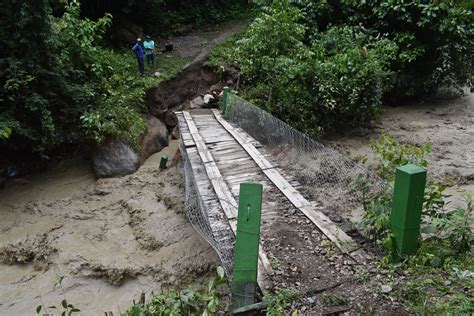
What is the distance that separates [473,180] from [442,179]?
57 cm

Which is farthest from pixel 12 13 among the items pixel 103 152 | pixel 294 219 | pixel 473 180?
pixel 473 180

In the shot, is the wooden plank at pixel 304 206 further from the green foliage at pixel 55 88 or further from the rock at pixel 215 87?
the rock at pixel 215 87

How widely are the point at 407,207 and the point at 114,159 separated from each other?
733 cm

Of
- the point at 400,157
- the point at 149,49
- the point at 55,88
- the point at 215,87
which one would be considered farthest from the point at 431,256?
the point at 149,49

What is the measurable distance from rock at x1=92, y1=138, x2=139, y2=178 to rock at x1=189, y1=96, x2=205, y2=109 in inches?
135

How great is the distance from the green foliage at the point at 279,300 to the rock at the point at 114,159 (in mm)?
6576

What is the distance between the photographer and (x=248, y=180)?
5.63 meters

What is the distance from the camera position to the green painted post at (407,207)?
2987mm

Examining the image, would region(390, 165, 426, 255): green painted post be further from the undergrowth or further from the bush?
the bush

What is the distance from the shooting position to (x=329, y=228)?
4031 millimetres

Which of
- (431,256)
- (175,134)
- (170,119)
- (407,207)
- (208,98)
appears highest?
(208,98)

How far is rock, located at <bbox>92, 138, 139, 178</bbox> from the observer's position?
8773 millimetres

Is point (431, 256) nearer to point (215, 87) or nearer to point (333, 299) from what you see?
point (333, 299)

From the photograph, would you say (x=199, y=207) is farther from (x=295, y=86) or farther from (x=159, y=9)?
(x=159, y=9)
